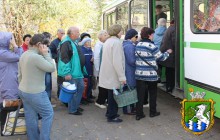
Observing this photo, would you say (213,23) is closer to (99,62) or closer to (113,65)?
(113,65)

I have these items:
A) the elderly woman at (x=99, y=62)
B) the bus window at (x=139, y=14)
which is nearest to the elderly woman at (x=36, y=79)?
the elderly woman at (x=99, y=62)

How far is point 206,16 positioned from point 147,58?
3.94 ft

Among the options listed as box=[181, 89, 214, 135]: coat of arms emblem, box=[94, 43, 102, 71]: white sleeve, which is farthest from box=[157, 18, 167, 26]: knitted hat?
box=[181, 89, 214, 135]: coat of arms emblem

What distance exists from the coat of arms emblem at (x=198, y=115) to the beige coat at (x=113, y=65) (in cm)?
116

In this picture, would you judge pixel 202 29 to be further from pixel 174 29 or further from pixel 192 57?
pixel 174 29

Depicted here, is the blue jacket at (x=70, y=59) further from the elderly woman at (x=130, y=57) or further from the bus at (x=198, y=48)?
Result: the bus at (x=198, y=48)

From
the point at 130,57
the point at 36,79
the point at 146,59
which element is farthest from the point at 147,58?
the point at 36,79

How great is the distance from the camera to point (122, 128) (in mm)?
5633

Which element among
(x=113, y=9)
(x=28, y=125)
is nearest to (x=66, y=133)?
(x=28, y=125)

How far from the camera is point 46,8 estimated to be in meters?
15.2

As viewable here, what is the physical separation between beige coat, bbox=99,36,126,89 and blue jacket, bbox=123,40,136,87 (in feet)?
0.90

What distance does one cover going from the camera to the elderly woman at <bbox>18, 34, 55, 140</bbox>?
165 inches

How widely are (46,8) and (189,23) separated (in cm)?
1074

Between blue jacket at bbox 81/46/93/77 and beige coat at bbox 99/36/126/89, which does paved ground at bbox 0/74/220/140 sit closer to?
beige coat at bbox 99/36/126/89
